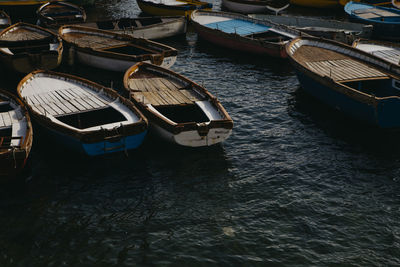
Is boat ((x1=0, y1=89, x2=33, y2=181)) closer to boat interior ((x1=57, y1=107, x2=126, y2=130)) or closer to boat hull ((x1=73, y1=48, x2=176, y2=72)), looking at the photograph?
boat interior ((x1=57, y1=107, x2=126, y2=130))

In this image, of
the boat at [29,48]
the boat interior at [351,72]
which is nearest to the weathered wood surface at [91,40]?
the boat at [29,48]

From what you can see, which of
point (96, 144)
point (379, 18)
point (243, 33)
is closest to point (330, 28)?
point (379, 18)

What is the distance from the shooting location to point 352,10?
4578cm

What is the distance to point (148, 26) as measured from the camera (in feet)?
127

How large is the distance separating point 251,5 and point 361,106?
29.6m

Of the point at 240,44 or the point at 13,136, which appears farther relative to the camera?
the point at 240,44

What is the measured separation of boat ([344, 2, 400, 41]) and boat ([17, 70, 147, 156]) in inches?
1158

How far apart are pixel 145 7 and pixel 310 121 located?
2975 cm

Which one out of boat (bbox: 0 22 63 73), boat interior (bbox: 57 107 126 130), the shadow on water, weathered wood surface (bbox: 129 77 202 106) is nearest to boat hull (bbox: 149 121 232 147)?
weathered wood surface (bbox: 129 77 202 106)

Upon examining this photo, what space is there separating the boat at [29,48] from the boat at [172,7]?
49.3 ft

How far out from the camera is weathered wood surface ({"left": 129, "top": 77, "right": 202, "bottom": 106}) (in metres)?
23.1

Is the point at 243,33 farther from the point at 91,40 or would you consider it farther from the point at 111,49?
the point at 91,40

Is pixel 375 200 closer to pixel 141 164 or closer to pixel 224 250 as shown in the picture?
pixel 224 250

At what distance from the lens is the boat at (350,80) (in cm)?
2266
